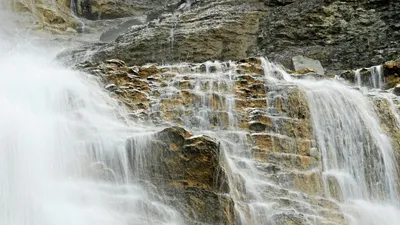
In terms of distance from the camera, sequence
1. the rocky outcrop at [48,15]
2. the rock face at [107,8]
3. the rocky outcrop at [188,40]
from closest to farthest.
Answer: the rocky outcrop at [188,40], the rocky outcrop at [48,15], the rock face at [107,8]

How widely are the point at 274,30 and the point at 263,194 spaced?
388 inches

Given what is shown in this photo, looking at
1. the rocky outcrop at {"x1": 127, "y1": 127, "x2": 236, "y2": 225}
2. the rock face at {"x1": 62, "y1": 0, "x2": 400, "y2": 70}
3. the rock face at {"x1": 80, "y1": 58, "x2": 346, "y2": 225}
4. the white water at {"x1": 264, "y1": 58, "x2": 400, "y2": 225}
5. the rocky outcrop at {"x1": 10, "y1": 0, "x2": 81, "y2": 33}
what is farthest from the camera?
the rocky outcrop at {"x1": 10, "y1": 0, "x2": 81, "y2": 33}

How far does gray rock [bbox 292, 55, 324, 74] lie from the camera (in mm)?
16078

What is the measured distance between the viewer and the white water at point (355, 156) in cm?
984

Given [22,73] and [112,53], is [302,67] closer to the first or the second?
[112,53]

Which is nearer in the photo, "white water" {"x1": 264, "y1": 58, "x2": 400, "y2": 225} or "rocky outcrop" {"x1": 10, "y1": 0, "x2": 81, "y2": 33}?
"white water" {"x1": 264, "y1": 58, "x2": 400, "y2": 225}

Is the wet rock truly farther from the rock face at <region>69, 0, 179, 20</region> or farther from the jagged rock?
the jagged rock

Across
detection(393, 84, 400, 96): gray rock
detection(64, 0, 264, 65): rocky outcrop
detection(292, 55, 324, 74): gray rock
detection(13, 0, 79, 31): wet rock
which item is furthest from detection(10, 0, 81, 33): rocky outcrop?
detection(393, 84, 400, 96): gray rock

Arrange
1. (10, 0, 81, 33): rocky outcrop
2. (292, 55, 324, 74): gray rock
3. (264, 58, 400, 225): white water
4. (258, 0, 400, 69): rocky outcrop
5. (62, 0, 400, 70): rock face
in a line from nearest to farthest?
1. (264, 58, 400, 225): white water
2. (292, 55, 324, 74): gray rock
3. (258, 0, 400, 69): rocky outcrop
4. (62, 0, 400, 70): rock face
5. (10, 0, 81, 33): rocky outcrop

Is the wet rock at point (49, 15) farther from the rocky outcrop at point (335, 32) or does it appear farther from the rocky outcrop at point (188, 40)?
the rocky outcrop at point (335, 32)

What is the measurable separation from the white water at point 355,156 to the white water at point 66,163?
339cm

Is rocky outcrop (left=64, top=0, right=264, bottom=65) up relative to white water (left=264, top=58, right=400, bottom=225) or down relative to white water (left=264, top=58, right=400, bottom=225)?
up

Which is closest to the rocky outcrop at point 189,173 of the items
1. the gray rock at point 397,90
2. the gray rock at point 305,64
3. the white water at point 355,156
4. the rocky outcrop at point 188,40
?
the white water at point 355,156

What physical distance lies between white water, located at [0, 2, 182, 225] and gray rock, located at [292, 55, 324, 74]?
690 cm
